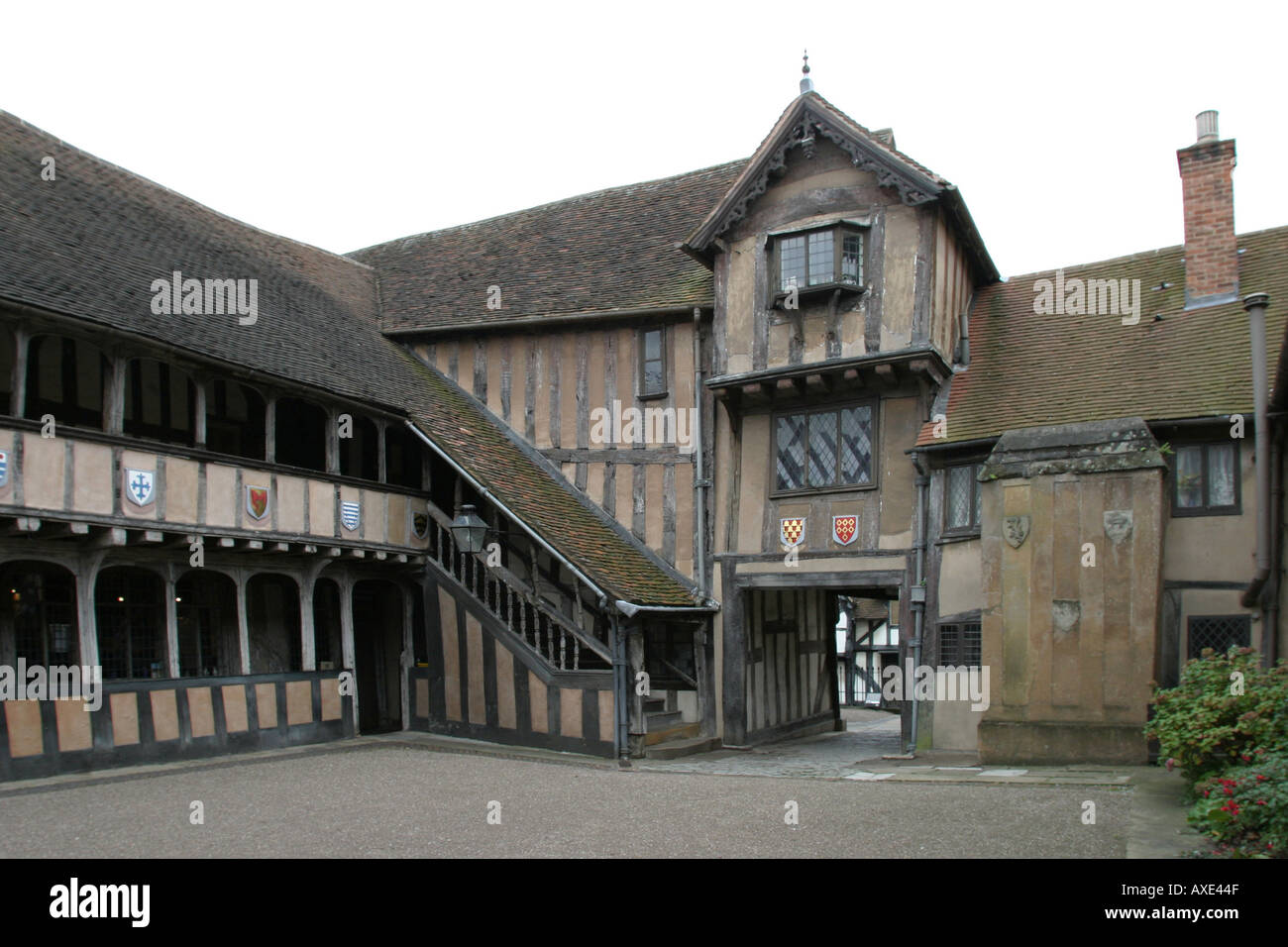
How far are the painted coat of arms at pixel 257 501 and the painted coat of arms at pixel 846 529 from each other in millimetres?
7594

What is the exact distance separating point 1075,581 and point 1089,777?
2.20 metres

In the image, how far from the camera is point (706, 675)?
16578 millimetres

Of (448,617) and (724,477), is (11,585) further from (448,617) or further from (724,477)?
(724,477)

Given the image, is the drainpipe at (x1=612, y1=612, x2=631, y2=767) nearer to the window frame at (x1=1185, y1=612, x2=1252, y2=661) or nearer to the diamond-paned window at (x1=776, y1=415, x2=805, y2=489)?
the diamond-paned window at (x1=776, y1=415, x2=805, y2=489)

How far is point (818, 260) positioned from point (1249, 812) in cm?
1014

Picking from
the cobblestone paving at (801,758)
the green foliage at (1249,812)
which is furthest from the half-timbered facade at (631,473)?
the green foliage at (1249,812)

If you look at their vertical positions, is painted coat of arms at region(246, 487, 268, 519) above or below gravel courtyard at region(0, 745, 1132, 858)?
above

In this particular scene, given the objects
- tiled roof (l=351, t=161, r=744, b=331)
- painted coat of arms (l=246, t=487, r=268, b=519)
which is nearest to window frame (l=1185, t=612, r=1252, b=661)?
tiled roof (l=351, t=161, r=744, b=331)

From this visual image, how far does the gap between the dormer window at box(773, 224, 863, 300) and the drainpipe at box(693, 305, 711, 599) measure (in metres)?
1.49

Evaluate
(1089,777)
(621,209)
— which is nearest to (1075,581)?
(1089,777)

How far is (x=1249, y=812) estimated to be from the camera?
6766mm

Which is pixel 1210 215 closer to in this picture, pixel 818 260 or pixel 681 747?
pixel 818 260

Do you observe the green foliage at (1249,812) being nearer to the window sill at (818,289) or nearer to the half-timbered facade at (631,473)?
the half-timbered facade at (631,473)

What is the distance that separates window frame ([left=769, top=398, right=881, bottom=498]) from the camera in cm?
1523
